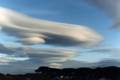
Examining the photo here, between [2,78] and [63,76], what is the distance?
7980mm

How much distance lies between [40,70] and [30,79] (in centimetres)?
392

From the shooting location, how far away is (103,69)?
32.2 m

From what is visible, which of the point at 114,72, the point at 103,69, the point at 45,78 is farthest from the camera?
the point at 45,78

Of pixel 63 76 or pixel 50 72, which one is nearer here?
pixel 63 76

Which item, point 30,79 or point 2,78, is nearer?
point 30,79

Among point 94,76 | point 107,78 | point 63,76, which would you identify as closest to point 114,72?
point 107,78

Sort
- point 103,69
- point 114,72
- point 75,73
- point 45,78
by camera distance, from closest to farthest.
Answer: point 114,72
point 103,69
point 75,73
point 45,78

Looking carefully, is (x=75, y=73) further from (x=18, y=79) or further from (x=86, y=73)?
(x=18, y=79)

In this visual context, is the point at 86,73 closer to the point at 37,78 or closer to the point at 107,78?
the point at 107,78

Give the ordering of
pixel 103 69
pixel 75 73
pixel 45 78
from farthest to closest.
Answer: pixel 45 78 → pixel 75 73 → pixel 103 69

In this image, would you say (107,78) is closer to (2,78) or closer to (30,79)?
(30,79)

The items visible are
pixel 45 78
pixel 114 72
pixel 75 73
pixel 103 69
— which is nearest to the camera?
pixel 114 72

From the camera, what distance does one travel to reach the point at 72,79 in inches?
1341

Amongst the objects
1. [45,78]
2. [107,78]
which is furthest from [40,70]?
[107,78]
